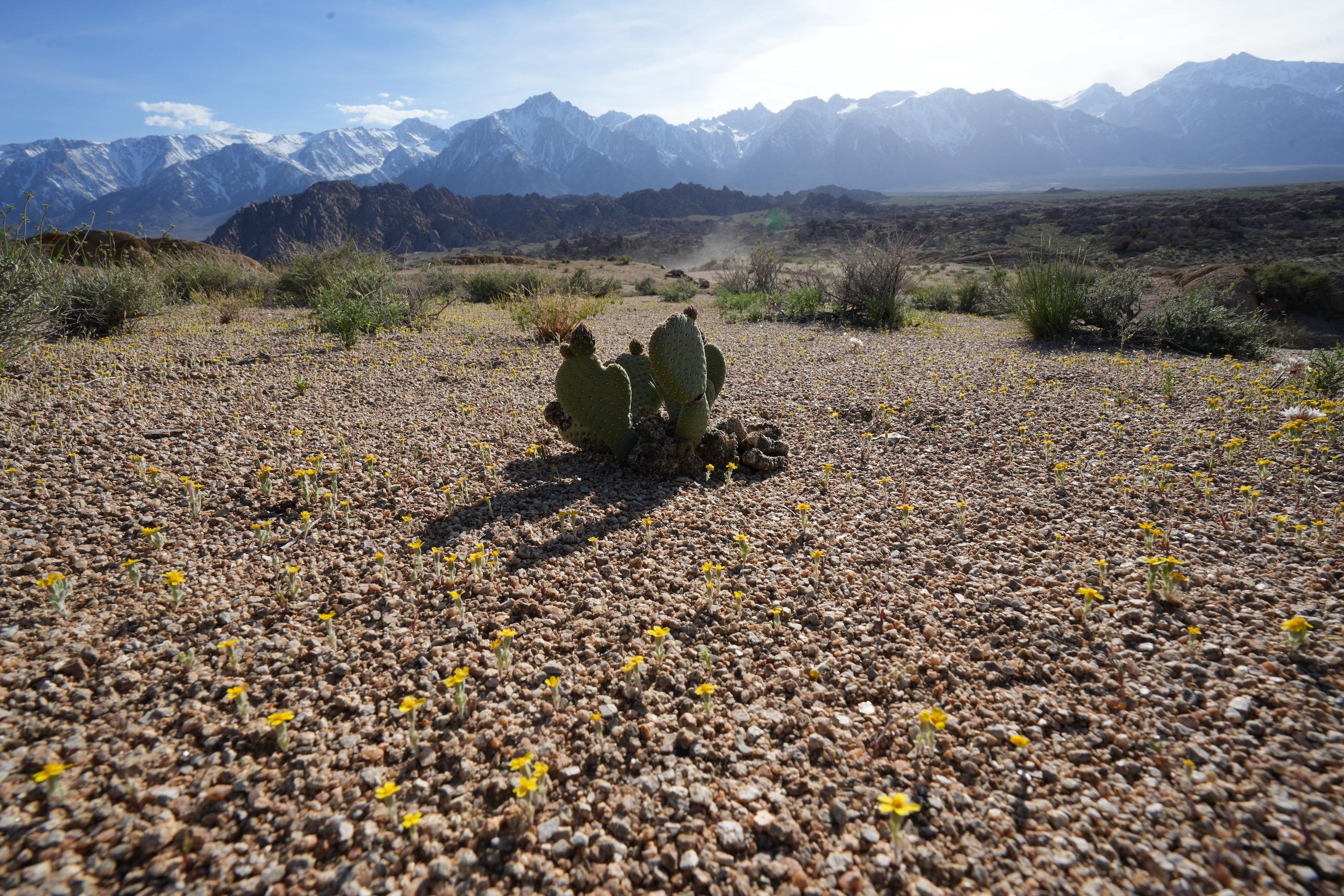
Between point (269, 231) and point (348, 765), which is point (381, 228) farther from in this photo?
point (348, 765)

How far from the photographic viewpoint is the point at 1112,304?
8609 mm

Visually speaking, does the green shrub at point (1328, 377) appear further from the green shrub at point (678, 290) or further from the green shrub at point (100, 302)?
the green shrub at point (678, 290)

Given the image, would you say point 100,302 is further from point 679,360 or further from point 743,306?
point 743,306

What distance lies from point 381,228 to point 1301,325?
296ft

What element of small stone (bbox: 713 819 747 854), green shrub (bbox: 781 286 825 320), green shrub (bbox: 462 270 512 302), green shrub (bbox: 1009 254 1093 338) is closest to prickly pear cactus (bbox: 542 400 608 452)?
small stone (bbox: 713 819 747 854)

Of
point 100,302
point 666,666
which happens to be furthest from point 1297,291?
point 100,302

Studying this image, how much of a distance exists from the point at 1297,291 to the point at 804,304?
1049cm

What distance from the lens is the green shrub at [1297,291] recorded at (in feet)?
42.0

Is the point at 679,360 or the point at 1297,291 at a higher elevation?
the point at 679,360

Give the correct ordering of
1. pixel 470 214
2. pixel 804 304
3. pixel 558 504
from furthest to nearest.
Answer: pixel 470 214, pixel 804 304, pixel 558 504

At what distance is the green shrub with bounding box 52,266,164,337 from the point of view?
7.57 meters

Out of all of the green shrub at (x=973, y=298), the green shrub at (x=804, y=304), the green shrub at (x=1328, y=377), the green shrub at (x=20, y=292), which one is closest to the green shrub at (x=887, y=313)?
the green shrub at (x=804, y=304)

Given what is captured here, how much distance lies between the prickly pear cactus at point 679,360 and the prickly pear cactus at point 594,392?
335mm

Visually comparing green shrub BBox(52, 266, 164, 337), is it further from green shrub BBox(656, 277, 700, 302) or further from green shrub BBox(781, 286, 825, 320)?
green shrub BBox(656, 277, 700, 302)
